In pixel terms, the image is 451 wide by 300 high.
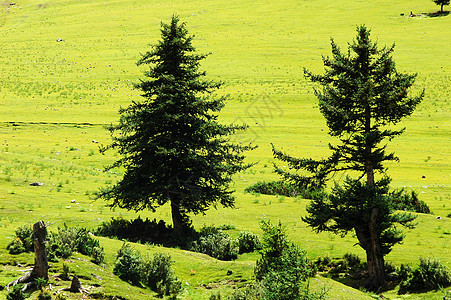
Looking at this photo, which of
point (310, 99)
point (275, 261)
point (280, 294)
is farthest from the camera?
point (310, 99)

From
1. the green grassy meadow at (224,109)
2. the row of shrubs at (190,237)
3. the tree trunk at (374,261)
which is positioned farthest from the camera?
the green grassy meadow at (224,109)

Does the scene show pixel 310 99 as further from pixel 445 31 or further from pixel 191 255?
pixel 445 31

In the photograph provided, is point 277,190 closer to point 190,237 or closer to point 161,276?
point 190,237

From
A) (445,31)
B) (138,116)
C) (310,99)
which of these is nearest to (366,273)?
(138,116)

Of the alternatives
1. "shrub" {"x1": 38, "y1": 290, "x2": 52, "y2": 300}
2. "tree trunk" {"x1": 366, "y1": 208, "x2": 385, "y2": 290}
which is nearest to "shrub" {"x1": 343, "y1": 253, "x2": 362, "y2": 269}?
"tree trunk" {"x1": 366, "y1": 208, "x2": 385, "y2": 290}

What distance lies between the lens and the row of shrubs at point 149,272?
15.3 meters

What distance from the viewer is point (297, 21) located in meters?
137

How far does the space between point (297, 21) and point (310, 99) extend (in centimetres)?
6923

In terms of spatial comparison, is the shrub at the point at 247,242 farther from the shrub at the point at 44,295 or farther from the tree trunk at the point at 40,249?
the shrub at the point at 44,295

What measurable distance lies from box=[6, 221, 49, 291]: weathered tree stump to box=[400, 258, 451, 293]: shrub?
14389 mm

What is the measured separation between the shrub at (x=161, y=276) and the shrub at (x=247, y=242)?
848 centimetres

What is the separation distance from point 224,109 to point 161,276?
55.1 meters

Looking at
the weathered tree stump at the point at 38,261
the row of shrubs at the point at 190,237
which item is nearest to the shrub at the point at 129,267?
the weathered tree stump at the point at 38,261

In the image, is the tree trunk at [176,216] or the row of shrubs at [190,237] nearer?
the row of shrubs at [190,237]
